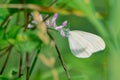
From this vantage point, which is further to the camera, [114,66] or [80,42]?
[80,42]

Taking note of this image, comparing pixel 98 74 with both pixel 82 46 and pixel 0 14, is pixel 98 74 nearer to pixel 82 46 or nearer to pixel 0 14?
pixel 82 46

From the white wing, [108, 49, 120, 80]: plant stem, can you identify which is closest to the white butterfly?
the white wing

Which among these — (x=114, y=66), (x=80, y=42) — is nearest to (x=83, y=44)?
(x=80, y=42)

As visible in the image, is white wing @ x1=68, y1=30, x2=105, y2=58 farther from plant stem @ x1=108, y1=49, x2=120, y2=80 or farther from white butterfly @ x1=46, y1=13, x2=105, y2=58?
plant stem @ x1=108, y1=49, x2=120, y2=80

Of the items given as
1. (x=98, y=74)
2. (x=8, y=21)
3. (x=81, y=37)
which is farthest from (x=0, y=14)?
(x=98, y=74)

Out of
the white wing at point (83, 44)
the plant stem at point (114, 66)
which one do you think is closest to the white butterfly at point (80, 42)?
the white wing at point (83, 44)

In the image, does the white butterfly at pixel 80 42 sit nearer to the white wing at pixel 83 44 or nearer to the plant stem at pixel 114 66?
the white wing at pixel 83 44

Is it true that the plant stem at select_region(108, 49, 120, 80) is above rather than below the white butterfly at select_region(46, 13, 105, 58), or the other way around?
above

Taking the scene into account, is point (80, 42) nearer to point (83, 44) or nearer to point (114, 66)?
point (83, 44)
